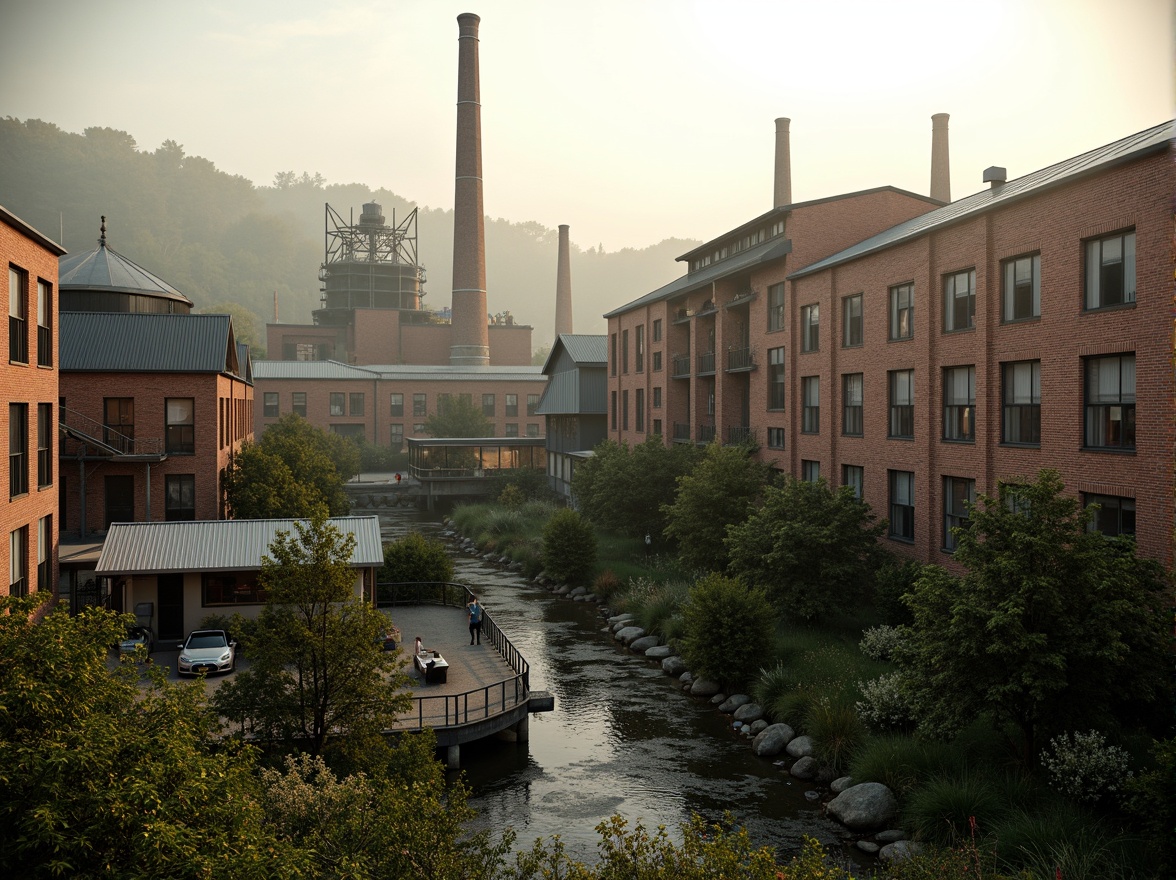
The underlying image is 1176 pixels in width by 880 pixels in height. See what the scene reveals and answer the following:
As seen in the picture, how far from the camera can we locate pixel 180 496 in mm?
35125

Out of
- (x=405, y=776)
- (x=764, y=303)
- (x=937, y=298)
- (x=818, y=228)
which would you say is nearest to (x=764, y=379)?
(x=764, y=303)

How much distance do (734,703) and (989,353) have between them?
12.4 m

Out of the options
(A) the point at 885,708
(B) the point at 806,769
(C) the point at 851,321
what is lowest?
(B) the point at 806,769

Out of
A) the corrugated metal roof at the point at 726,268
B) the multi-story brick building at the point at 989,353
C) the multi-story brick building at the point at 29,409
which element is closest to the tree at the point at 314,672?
the multi-story brick building at the point at 29,409

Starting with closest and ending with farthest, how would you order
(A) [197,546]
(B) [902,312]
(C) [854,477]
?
(A) [197,546] → (B) [902,312] → (C) [854,477]

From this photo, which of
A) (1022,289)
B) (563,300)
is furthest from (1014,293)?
(563,300)

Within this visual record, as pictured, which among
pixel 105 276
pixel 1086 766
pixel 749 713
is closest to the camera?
pixel 1086 766

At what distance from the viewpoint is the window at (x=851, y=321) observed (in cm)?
3456

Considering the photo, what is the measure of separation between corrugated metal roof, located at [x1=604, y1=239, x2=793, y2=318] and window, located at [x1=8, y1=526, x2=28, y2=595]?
97.2ft

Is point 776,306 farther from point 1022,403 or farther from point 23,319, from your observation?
point 23,319

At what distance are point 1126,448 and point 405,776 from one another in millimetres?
17666

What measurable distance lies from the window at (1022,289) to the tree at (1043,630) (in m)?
9.84

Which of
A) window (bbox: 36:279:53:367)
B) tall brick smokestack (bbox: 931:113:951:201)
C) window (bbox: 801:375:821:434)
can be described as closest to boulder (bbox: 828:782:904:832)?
window (bbox: 801:375:821:434)

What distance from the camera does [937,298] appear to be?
29344 mm
